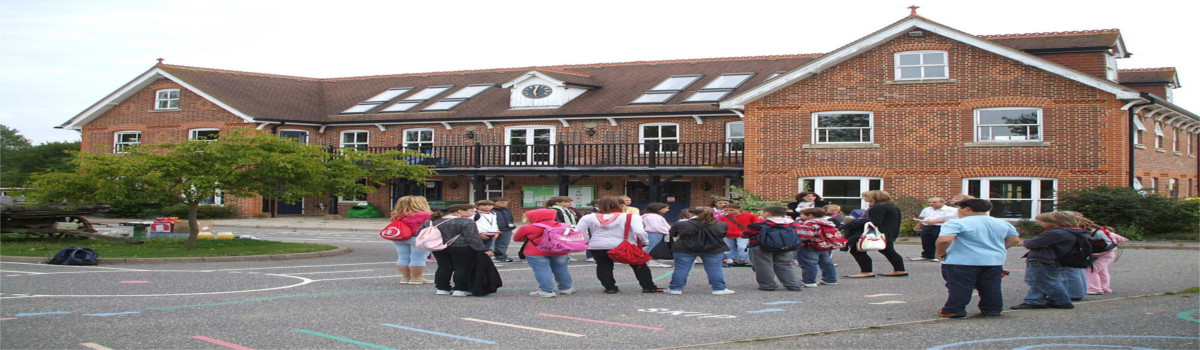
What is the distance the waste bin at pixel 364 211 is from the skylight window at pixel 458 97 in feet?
13.7

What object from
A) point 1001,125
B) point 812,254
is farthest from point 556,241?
point 1001,125

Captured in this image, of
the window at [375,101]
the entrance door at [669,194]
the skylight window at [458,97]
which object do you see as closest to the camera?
A: the entrance door at [669,194]

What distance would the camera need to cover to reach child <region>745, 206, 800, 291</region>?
1173 centimetres

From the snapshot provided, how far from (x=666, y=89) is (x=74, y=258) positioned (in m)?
21.0

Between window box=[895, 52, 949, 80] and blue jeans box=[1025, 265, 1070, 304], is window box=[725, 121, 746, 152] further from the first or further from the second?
blue jeans box=[1025, 265, 1070, 304]

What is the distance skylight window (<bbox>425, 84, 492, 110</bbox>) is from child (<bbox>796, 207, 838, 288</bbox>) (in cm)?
2412

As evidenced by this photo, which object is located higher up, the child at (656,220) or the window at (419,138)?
the window at (419,138)

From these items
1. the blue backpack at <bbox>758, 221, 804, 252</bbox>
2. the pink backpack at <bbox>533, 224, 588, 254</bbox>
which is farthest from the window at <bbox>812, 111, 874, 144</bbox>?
the pink backpack at <bbox>533, 224, 588, 254</bbox>

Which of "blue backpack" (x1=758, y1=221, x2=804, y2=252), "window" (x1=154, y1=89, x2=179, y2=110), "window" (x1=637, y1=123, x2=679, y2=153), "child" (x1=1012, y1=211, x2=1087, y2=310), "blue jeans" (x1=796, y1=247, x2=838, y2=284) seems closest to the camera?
"child" (x1=1012, y1=211, x2=1087, y2=310)

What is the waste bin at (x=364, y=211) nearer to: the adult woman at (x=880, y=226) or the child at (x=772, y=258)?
the adult woman at (x=880, y=226)

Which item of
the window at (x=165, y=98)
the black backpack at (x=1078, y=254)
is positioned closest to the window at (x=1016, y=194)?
the black backpack at (x=1078, y=254)

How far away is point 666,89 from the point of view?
32.9 m

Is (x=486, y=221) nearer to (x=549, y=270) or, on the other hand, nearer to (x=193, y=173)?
(x=549, y=270)

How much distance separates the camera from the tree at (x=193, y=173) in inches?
666
